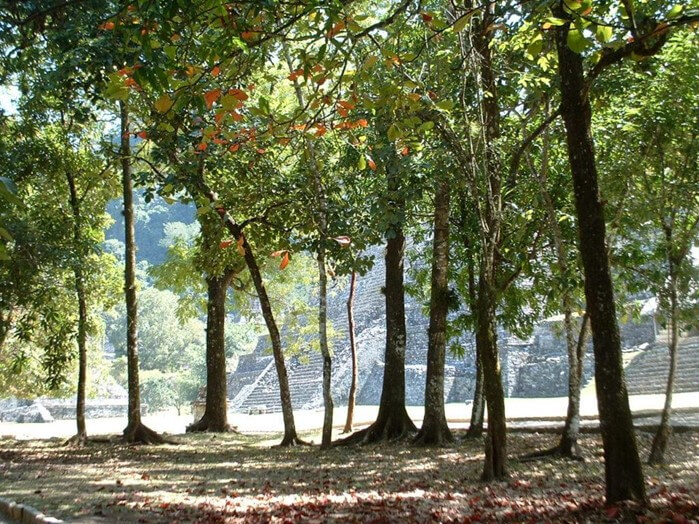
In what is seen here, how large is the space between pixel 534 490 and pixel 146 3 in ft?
19.8

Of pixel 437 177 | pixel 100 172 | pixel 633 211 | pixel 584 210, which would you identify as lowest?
pixel 584 210

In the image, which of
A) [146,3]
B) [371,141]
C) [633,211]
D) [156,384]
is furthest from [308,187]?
[156,384]

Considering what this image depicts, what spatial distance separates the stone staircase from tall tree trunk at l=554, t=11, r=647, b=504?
19.7m

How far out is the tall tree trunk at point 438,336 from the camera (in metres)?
13.5

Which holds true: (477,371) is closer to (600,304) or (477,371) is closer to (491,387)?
(491,387)

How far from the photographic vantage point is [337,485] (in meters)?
8.98

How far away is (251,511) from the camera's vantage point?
6.87m

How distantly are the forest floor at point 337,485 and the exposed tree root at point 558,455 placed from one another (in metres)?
0.22

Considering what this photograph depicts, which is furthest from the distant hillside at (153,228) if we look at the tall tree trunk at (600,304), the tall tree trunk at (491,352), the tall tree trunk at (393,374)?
the tall tree trunk at (600,304)

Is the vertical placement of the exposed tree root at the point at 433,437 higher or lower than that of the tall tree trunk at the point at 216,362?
lower

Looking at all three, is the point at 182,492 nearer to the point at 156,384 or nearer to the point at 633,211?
the point at 633,211

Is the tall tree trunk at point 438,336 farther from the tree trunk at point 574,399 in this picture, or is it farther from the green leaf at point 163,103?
the green leaf at point 163,103

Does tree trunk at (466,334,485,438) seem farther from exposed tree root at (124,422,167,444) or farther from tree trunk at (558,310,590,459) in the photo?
exposed tree root at (124,422,167,444)

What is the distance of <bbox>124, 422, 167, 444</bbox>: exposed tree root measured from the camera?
16250 millimetres
